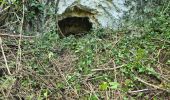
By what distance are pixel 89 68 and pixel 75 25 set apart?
223cm

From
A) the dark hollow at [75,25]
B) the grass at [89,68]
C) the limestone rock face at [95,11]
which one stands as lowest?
the grass at [89,68]

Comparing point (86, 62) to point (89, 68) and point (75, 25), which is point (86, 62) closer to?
point (89, 68)

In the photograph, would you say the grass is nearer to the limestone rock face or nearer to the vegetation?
the vegetation

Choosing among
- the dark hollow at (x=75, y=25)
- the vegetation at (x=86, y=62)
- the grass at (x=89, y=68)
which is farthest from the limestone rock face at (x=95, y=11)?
the grass at (x=89, y=68)

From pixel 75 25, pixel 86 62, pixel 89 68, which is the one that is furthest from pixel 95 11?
pixel 89 68

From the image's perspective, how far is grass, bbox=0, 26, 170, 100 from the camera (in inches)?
155

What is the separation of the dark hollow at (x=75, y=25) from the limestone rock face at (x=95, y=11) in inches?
3.5

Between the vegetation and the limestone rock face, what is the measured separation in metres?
0.28

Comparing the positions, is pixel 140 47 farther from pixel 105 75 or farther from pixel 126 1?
pixel 126 1

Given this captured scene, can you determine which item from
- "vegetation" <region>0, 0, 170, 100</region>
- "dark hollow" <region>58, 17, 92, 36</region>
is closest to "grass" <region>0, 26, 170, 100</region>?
"vegetation" <region>0, 0, 170, 100</region>

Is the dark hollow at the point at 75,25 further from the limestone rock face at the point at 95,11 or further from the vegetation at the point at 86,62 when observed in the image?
the vegetation at the point at 86,62

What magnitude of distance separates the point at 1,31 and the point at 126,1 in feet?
8.34

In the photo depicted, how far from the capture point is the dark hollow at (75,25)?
6359 millimetres

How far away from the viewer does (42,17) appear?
5.74 meters
